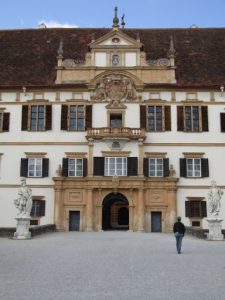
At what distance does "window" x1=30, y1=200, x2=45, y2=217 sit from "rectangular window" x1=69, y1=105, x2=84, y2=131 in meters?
6.27

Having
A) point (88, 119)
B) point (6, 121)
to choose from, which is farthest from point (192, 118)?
point (6, 121)

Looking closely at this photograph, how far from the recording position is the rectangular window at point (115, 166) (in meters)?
35.4

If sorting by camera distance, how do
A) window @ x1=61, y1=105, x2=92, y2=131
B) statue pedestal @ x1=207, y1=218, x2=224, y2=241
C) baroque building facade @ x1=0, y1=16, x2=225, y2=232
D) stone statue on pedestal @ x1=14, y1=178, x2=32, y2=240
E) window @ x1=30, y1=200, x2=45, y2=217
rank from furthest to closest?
window @ x1=61, y1=105, x2=92, y2=131, window @ x1=30, y1=200, x2=45, y2=217, baroque building facade @ x1=0, y1=16, x2=225, y2=232, stone statue on pedestal @ x1=14, y1=178, x2=32, y2=240, statue pedestal @ x1=207, y1=218, x2=224, y2=241

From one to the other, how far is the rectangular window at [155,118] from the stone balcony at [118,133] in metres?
1.27

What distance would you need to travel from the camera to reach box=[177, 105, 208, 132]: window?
119ft

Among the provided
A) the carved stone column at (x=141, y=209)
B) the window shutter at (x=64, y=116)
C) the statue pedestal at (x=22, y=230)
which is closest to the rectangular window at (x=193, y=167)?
the carved stone column at (x=141, y=209)


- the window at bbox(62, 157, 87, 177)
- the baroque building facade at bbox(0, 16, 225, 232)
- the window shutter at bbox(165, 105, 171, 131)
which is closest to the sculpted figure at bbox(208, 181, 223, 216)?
the baroque building facade at bbox(0, 16, 225, 232)

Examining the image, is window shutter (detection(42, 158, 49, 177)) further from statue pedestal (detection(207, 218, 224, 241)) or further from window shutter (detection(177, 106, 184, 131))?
statue pedestal (detection(207, 218, 224, 241))

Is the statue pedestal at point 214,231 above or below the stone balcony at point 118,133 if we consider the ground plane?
below

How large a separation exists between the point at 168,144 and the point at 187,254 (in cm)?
1922

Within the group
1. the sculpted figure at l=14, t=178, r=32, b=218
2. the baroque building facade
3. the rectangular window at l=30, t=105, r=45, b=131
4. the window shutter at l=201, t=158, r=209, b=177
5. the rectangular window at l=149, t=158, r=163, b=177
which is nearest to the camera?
the sculpted figure at l=14, t=178, r=32, b=218

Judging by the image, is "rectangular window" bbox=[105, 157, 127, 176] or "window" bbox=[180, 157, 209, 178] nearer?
"rectangular window" bbox=[105, 157, 127, 176]

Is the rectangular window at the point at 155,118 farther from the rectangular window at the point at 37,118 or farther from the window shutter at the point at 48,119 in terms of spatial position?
the rectangular window at the point at 37,118

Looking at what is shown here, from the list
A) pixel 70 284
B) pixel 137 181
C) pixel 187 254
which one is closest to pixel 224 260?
pixel 187 254
